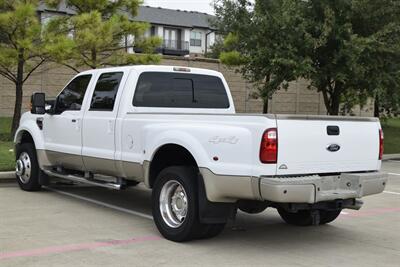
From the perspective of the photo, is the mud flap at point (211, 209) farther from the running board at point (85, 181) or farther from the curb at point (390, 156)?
the curb at point (390, 156)

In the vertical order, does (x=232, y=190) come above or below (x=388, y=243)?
above

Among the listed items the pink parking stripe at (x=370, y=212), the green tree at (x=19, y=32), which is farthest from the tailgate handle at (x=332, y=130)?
the green tree at (x=19, y=32)

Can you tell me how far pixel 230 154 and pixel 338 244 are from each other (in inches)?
73.9

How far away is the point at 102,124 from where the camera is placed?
7.85m

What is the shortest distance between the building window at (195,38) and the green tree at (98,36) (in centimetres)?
5117

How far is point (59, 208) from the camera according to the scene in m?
8.28

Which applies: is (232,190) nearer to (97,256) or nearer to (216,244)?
(216,244)

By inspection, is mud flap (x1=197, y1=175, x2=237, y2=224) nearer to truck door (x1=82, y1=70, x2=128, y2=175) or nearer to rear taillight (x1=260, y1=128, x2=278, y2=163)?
rear taillight (x1=260, y1=128, x2=278, y2=163)

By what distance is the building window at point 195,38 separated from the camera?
7075cm

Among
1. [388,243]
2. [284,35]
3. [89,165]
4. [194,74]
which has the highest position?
[284,35]

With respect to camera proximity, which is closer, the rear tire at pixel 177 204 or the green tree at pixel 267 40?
the rear tire at pixel 177 204

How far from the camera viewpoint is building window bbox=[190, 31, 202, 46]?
70.8m

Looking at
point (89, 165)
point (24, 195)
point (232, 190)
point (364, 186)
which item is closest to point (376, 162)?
point (364, 186)

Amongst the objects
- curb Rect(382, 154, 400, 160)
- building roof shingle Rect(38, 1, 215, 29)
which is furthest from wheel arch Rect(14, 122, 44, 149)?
building roof shingle Rect(38, 1, 215, 29)
